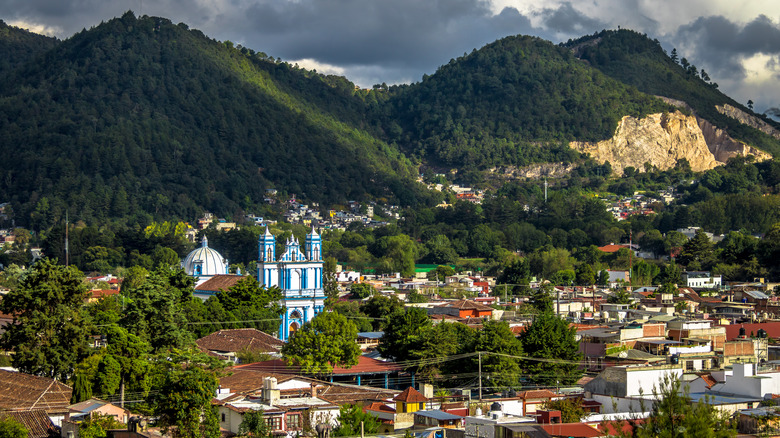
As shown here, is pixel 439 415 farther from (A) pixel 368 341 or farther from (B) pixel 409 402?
(A) pixel 368 341

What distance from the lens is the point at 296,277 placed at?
227ft

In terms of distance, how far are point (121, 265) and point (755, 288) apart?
198 feet

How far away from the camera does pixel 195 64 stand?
19612 cm

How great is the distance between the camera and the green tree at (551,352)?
137ft

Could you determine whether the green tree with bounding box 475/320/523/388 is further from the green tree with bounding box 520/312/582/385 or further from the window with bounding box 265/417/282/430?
the window with bounding box 265/417/282/430

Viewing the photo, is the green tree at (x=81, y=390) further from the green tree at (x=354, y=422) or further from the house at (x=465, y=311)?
the house at (x=465, y=311)

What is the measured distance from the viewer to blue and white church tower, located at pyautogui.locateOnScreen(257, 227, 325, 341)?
67.5 metres

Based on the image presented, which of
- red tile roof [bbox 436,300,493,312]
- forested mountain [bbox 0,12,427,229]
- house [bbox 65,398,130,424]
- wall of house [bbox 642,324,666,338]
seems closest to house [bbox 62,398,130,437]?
house [bbox 65,398,130,424]

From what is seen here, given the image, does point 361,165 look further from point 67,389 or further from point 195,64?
point 67,389

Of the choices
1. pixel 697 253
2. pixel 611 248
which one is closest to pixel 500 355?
pixel 697 253

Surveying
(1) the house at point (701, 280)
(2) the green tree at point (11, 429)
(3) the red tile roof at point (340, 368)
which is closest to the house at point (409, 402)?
(2) the green tree at point (11, 429)

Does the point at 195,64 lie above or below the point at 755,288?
above

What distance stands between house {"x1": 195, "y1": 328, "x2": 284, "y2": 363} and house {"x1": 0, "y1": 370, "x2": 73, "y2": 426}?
1176 cm

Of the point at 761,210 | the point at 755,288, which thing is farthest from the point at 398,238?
the point at 755,288
